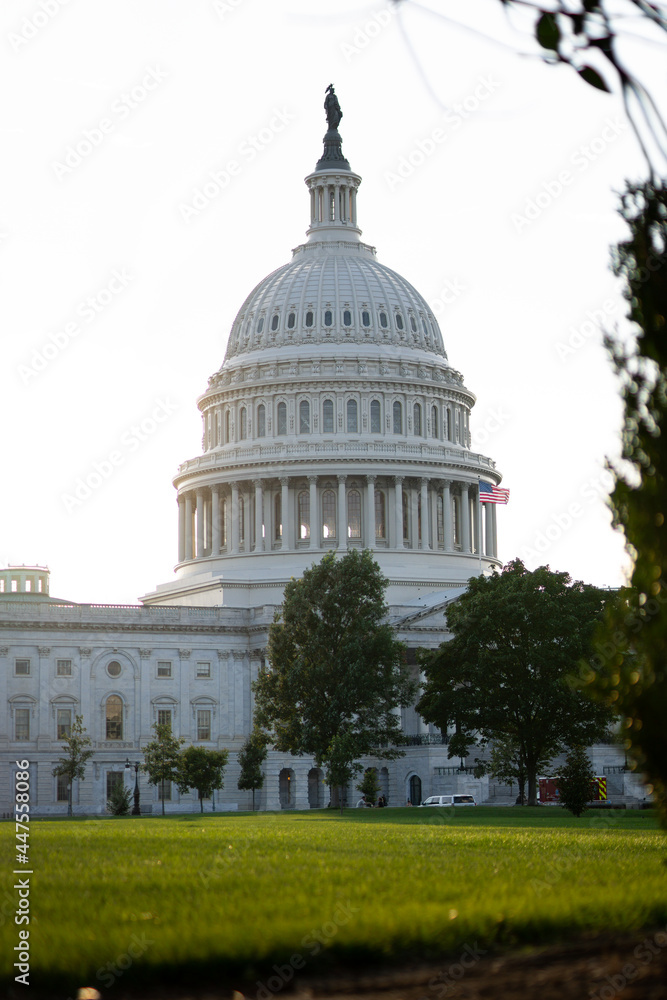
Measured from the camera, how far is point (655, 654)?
13.9 metres

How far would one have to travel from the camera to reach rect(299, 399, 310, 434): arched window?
130875 mm

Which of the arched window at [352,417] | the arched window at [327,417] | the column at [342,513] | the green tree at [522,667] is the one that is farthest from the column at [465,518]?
the green tree at [522,667]

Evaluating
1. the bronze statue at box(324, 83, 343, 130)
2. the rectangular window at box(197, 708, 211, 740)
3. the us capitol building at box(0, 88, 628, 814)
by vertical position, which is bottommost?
the rectangular window at box(197, 708, 211, 740)

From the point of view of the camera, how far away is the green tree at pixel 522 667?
6981 centimetres

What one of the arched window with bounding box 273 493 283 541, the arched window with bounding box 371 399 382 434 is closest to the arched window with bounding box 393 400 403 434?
the arched window with bounding box 371 399 382 434

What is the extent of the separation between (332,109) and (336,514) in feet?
156

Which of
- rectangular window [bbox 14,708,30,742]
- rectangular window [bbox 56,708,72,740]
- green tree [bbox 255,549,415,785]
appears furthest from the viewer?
rectangular window [bbox 56,708,72,740]

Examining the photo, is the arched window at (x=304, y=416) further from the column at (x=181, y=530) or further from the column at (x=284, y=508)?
the column at (x=181, y=530)

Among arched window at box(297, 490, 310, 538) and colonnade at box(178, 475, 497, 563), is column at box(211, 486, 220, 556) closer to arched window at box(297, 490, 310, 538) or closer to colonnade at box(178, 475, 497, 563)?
colonnade at box(178, 475, 497, 563)

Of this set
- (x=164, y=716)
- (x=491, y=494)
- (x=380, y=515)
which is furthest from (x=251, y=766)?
(x=380, y=515)

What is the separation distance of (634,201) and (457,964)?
25.6 ft

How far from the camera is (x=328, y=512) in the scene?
129 meters

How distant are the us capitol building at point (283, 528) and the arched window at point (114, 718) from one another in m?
0.16

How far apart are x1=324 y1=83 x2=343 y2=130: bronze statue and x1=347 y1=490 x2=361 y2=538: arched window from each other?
43.0 metres
